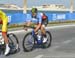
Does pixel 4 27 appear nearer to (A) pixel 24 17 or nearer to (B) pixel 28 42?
(B) pixel 28 42

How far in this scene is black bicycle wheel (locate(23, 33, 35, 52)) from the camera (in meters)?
11.7

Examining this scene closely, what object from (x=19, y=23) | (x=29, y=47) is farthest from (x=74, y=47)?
(x=19, y=23)

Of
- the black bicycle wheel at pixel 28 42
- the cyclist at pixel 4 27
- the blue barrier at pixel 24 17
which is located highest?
the cyclist at pixel 4 27

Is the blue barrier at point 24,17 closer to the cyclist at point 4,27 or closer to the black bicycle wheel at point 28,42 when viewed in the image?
the black bicycle wheel at point 28,42

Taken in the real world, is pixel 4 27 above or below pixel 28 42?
above

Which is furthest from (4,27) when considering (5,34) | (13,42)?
(13,42)

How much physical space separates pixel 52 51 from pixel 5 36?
2.44 metres

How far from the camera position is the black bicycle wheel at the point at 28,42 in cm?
1169

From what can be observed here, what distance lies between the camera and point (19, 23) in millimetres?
30297

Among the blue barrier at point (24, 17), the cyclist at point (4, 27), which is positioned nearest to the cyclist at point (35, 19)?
the cyclist at point (4, 27)

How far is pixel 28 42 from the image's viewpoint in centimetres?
1179

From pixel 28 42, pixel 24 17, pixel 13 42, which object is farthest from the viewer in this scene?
pixel 24 17

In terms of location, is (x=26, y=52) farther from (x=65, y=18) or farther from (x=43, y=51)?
(x=65, y=18)

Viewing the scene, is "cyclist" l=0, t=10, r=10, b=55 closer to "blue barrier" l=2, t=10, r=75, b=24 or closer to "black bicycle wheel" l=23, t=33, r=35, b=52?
"black bicycle wheel" l=23, t=33, r=35, b=52
